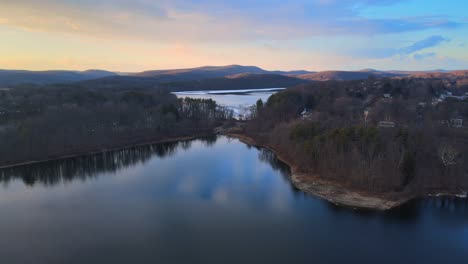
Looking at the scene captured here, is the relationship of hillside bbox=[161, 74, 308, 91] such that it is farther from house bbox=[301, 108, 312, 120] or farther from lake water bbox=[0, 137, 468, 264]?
lake water bbox=[0, 137, 468, 264]

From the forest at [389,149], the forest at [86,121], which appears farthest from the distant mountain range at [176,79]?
the forest at [389,149]

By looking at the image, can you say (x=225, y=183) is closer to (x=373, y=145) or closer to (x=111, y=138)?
(x=373, y=145)

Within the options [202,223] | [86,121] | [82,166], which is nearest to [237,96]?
[86,121]

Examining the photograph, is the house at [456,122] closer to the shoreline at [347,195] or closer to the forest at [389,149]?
the forest at [389,149]

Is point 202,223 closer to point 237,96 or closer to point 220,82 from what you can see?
point 237,96

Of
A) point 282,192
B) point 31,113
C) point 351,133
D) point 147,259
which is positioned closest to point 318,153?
point 351,133

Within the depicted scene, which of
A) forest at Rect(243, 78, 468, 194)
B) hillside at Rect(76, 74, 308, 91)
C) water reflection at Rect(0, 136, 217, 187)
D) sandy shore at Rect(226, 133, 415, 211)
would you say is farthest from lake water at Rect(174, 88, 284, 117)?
sandy shore at Rect(226, 133, 415, 211)
